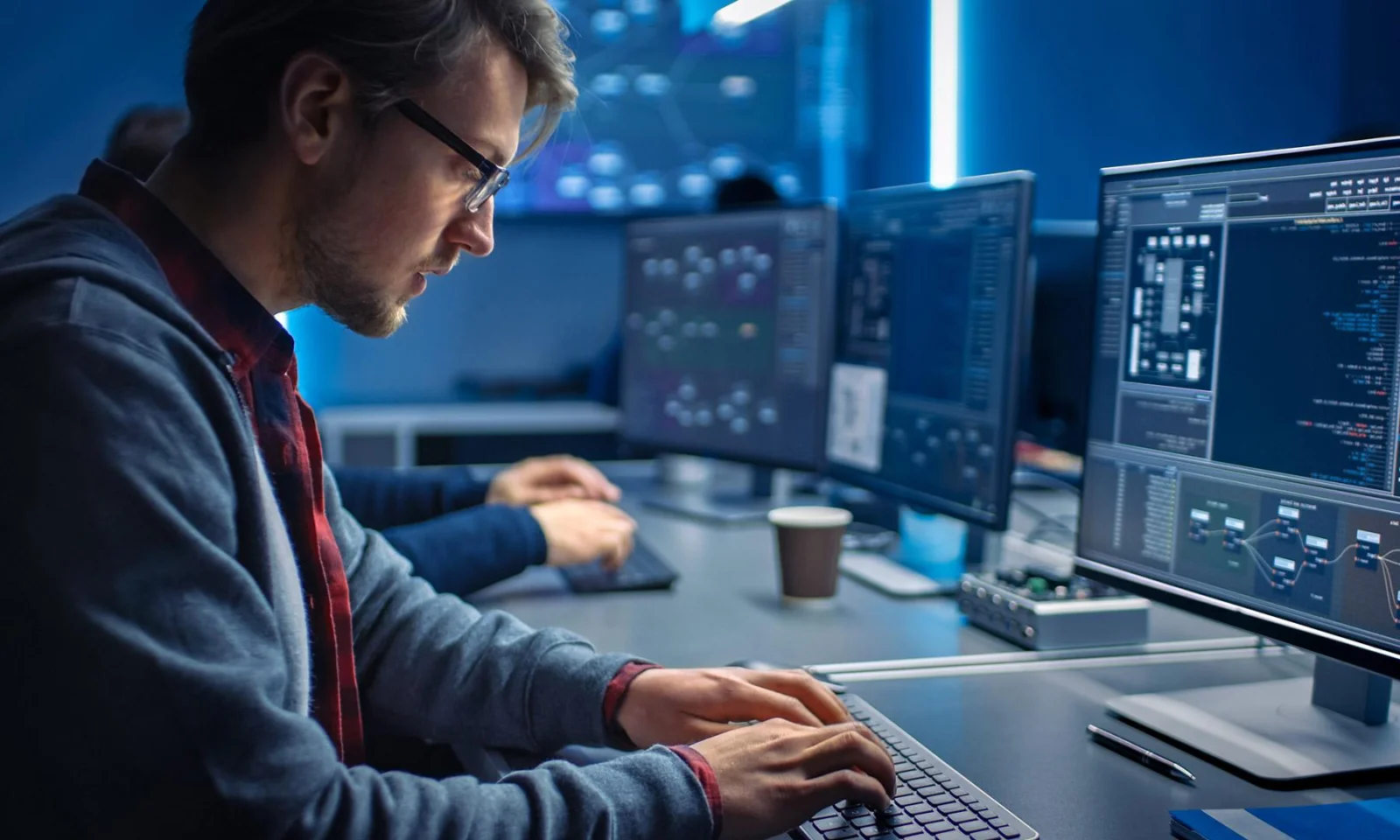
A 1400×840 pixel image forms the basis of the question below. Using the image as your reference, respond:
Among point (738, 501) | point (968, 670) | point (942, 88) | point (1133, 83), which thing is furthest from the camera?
point (942, 88)

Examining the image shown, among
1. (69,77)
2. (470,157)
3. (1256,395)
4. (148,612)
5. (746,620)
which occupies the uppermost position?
(69,77)

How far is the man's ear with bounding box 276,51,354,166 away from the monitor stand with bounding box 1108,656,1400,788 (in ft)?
2.91

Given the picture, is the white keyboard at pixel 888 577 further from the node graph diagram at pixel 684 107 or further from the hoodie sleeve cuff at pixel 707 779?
the node graph diagram at pixel 684 107

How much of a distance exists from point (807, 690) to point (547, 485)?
0.97 meters

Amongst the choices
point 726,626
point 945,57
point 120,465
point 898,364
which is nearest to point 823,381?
point 898,364

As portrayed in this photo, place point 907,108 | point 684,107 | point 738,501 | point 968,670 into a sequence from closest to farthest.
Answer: point 968,670 < point 738,501 < point 907,108 < point 684,107

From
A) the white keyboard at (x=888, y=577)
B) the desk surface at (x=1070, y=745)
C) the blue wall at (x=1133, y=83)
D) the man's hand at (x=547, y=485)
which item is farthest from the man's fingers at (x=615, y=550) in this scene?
the blue wall at (x=1133, y=83)

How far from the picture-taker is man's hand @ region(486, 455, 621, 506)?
6.12 feet

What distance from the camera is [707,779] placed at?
0.82 m

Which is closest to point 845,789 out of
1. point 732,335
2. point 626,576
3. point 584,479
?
point 626,576

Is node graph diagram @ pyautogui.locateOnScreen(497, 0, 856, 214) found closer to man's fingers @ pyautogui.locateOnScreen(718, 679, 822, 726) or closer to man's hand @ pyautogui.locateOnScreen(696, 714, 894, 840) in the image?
man's fingers @ pyautogui.locateOnScreen(718, 679, 822, 726)

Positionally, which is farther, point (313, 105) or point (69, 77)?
point (69, 77)

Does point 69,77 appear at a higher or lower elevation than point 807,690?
higher

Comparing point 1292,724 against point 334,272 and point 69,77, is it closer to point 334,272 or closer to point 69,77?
point 334,272
